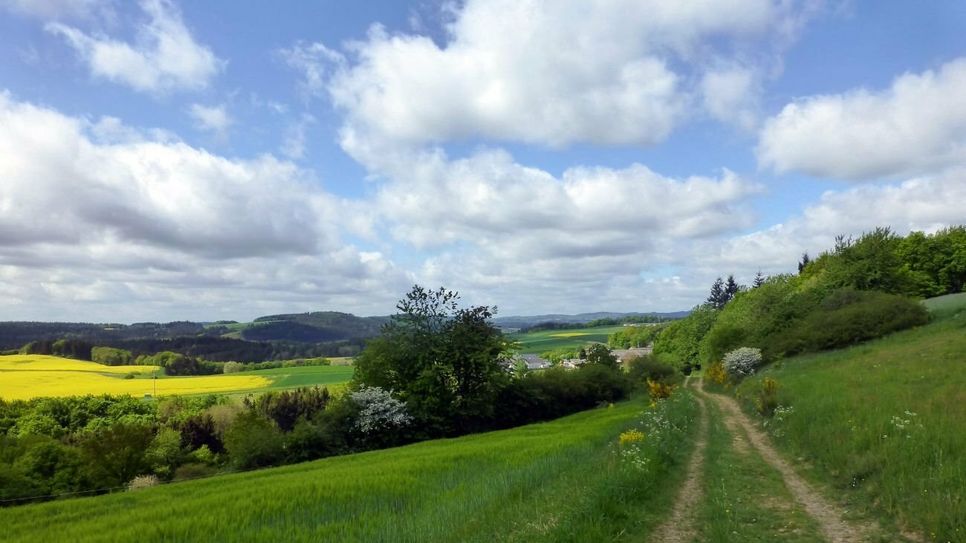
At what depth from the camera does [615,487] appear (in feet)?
30.6

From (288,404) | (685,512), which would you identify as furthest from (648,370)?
(685,512)

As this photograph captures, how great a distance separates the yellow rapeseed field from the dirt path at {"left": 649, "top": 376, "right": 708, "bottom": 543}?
104 meters

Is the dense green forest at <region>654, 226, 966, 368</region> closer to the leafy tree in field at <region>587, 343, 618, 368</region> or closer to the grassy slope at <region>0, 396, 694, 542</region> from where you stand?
the leafy tree in field at <region>587, 343, 618, 368</region>

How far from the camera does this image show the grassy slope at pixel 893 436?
321 inches

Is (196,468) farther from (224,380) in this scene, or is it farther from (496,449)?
(224,380)

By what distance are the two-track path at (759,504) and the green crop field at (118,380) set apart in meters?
101

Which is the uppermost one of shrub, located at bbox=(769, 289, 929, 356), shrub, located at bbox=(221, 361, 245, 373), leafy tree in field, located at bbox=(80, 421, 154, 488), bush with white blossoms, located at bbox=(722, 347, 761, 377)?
shrub, located at bbox=(769, 289, 929, 356)

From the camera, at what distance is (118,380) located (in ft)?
347

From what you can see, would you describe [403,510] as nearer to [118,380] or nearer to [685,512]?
[685,512]

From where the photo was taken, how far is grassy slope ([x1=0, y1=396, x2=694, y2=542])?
8422 mm

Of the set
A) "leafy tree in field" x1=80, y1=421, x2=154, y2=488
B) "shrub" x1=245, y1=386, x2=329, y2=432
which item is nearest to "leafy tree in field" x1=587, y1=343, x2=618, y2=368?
"shrub" x1=245, y1=386, x2=329, y2=432

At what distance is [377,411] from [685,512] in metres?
33.4

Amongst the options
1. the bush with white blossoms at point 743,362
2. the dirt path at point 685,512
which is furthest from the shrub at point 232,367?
the dirt path at point 685,512

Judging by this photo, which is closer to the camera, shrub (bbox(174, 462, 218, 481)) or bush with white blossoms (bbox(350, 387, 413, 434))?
bush with white blossoms (bbox(350, 387, 413, 434))
